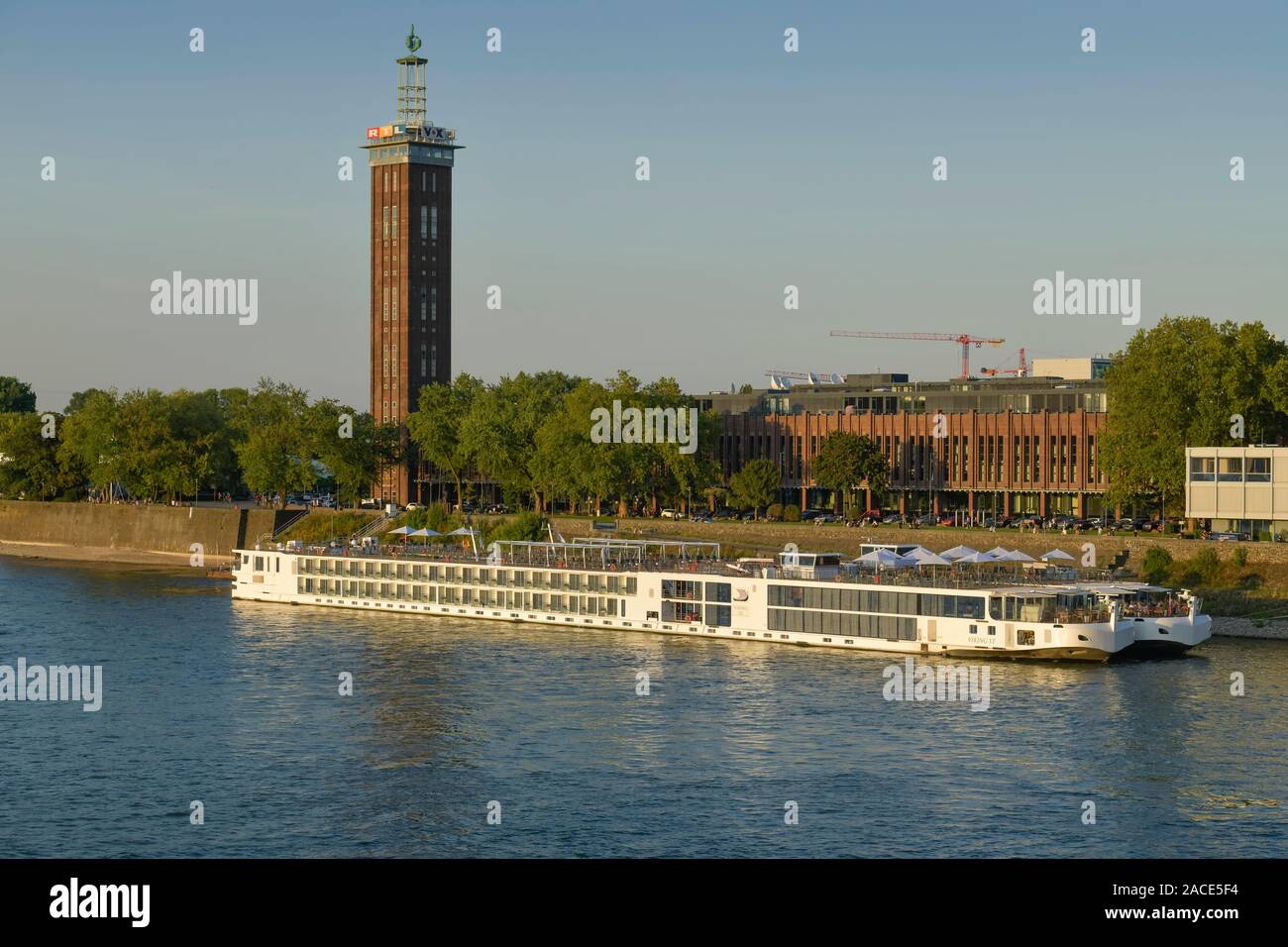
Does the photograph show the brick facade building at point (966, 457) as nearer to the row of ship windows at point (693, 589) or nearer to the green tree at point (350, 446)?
the green tree at point (350, 446)

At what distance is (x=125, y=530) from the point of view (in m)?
178

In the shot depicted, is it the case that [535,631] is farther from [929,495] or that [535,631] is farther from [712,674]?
[929,495]

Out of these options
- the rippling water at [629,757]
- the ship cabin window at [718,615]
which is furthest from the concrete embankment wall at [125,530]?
the rippling water at [629,757]

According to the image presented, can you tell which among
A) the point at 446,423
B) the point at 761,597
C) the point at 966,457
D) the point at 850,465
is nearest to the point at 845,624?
the point at 761,597

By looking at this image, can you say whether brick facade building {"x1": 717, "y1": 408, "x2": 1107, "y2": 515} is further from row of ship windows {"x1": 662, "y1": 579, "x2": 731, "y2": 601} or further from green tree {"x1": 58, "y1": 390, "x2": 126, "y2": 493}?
green tree {"x1": 58, "y1": 390, "x2": 126, "y2": 493}

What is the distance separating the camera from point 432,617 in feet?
350

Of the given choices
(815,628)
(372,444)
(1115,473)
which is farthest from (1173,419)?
(372,444)

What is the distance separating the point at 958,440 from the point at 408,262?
6868cm

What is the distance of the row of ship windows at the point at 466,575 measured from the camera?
326 ft

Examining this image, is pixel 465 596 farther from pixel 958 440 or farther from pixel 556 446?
pixel 958 440

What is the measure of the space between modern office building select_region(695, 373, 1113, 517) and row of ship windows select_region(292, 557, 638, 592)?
202 ft

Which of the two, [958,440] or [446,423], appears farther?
[446,423]

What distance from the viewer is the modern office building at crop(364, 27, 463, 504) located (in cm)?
18938
